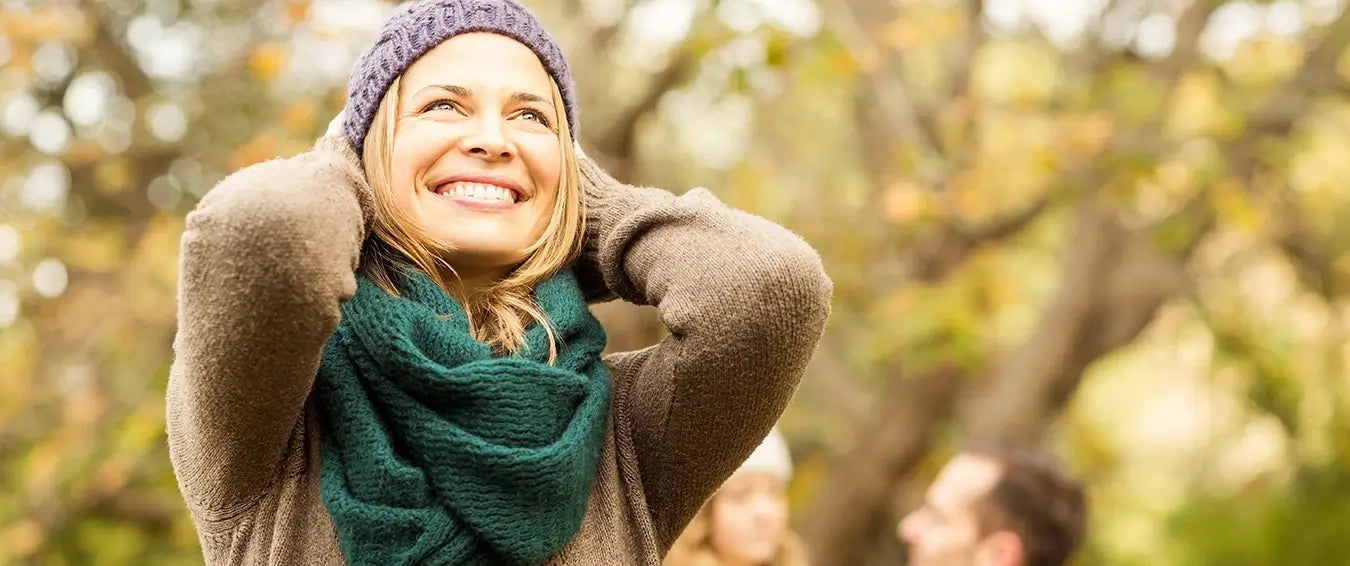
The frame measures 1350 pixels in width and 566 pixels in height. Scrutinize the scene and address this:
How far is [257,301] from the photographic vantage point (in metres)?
1.29

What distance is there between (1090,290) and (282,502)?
175 inches

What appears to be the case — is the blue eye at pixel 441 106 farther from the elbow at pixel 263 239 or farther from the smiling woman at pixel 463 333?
the elbow at pixel 263 239

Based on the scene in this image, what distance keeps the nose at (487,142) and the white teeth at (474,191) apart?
33 mm

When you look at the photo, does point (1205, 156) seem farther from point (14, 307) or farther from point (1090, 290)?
point (14, 307)

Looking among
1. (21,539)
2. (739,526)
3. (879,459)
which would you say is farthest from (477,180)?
(879,459)

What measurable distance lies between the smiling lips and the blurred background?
1971 mm

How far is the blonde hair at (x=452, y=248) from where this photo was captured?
5.16 ft

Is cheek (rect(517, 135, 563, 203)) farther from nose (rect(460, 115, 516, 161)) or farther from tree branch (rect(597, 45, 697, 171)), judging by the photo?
tree branch (rect(597, 45, 697, 171))

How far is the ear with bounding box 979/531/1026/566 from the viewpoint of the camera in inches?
115

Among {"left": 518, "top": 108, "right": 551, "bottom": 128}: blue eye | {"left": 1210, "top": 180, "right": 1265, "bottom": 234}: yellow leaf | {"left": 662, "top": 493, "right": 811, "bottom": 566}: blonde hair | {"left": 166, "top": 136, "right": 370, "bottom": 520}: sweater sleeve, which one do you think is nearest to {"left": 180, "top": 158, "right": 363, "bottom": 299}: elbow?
{"left": 166, "top": 136, "right": 370, "bottom": 520}: sweater sleeve

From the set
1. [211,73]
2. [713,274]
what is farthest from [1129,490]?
[713,274]

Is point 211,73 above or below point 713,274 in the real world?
above

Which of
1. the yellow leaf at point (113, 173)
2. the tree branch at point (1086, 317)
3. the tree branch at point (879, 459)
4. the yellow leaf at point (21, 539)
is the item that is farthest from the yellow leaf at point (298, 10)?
the tree branch at point (1086, 317)

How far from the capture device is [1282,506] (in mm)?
8328
